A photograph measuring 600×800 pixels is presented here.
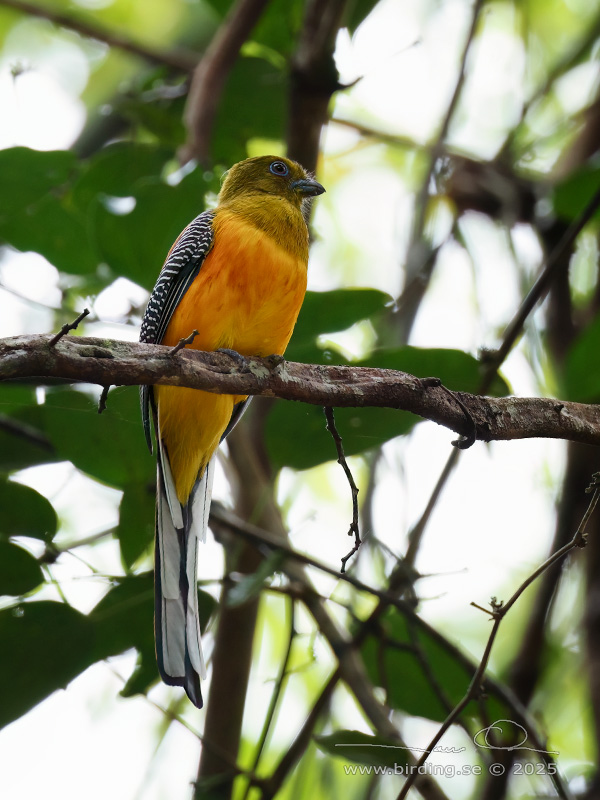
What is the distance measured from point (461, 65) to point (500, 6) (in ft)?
6.04

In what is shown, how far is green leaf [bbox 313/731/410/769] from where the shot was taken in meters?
2.52

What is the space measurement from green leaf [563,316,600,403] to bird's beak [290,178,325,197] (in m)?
1.42

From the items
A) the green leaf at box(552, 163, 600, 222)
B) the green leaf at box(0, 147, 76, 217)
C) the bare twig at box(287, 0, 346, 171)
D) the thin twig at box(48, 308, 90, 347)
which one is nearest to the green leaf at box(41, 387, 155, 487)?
the thin twig at box(48, 308, 90, 347)

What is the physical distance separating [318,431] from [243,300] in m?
0.57

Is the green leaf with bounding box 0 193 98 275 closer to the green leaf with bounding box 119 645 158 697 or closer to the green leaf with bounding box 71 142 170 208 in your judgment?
the green leaf with bounding box 71 142 170 208

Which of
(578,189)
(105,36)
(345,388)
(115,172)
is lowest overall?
(345,388)

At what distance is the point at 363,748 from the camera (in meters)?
2.57

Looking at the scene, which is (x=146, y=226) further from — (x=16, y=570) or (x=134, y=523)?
(x=16, y=570)

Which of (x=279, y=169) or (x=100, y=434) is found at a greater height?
(x=279, y=169)

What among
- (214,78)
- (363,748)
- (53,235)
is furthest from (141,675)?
(214,78)

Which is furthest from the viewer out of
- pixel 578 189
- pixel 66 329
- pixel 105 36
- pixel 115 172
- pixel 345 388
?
pixel 105 36

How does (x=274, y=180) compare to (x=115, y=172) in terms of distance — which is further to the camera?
(x=274, y=180)

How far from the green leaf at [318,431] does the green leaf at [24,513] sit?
33.9 inches

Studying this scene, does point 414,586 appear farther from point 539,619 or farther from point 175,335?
point 175,335
